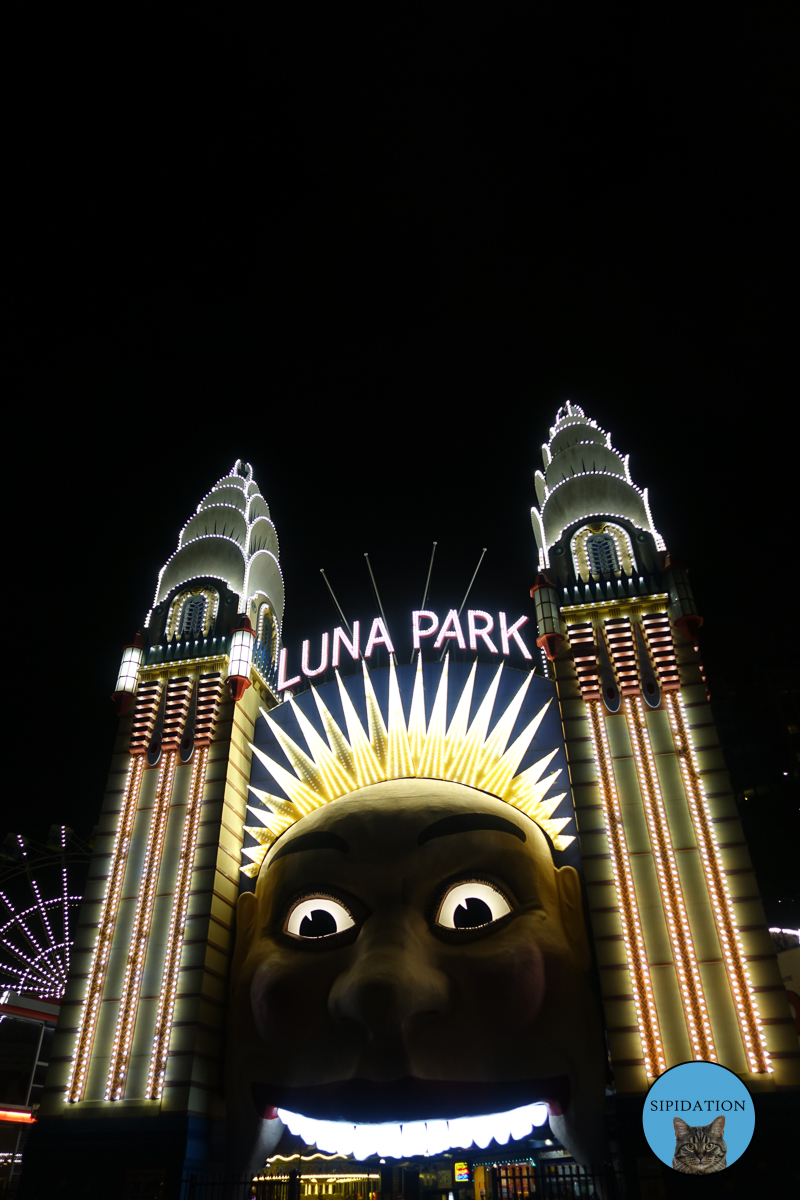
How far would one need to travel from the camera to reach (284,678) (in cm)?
2425

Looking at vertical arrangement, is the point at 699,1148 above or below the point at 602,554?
below

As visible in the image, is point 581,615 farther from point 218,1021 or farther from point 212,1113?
point 212,1113

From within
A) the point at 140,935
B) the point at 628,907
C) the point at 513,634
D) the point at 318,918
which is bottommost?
the point at 318,918

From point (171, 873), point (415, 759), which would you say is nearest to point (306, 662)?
point (415, 759)

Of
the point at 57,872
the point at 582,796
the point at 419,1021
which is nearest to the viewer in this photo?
the point at 419,1021

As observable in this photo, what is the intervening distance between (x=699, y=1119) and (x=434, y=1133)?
4755 millimetres

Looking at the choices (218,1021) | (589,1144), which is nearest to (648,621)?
(589,1144)

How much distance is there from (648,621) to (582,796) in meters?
5.14

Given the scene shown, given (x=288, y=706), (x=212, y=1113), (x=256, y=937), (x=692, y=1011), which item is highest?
(x=288, y=706)

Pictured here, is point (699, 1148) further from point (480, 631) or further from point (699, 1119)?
point (480, 631)

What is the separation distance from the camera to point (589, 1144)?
14406 mm

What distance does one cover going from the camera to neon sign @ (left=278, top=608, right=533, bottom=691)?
22.8 meters

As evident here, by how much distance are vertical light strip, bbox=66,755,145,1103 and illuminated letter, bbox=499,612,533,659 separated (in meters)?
11.1

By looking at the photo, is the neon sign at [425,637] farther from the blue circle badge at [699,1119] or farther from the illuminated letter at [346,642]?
the blue circle badge at [699,1119]
